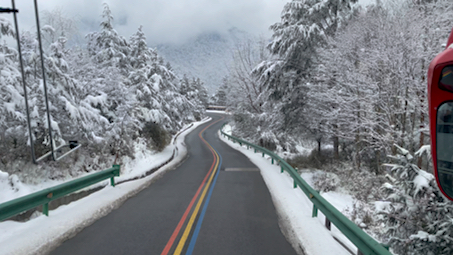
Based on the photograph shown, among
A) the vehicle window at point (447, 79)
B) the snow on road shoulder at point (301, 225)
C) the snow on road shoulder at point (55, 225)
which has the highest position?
the vehicle window at point (447, 79)

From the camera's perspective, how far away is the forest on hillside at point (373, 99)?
4.84 metres

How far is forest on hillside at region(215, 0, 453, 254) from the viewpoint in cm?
484

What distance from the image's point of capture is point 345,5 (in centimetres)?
1538

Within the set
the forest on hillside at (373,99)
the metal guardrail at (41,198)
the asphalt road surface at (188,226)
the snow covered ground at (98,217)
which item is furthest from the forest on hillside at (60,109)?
the forest on hillside at (373,99)

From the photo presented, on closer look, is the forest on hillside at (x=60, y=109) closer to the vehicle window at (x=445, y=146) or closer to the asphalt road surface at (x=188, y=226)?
the asphalt road surface at (x=188, y=226)

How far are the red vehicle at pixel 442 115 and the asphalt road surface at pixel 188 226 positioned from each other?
2.86 meters

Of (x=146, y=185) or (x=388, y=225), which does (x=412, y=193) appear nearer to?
(x=388, y=225)

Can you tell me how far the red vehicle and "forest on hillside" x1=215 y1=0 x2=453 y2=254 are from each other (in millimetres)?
1180

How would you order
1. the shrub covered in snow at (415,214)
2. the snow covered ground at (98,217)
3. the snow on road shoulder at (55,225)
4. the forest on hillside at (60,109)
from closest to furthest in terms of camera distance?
the shrub covered in snow at (415,214)
the snow on road shoulder at (55,225)
the snow covered ground at (98,217)
the forest on hillside at (60,109)

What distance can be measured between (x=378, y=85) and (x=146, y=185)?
36.7 ft

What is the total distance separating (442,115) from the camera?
3.43 metres

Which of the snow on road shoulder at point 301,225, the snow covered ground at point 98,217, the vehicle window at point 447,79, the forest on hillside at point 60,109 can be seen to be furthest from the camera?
the forest on hillside at point 60,109

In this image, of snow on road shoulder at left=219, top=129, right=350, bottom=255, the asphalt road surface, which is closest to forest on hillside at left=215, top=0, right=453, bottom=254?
snow on road shoulder at left=219, top=129, right=350, bottom=255

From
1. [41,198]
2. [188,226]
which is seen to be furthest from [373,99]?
[41,198]
